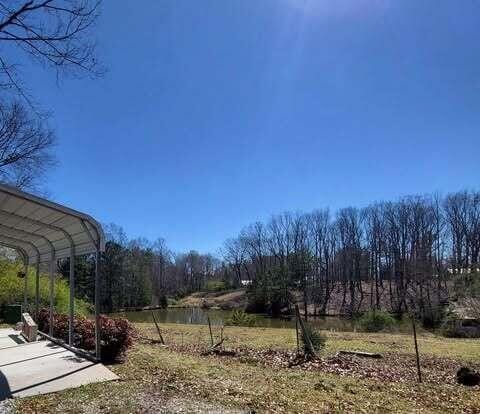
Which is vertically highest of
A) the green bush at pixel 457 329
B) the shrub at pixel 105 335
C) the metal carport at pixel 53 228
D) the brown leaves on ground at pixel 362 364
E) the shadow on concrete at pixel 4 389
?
the metal carport at pixel 53 228

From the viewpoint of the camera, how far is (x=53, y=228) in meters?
10.2

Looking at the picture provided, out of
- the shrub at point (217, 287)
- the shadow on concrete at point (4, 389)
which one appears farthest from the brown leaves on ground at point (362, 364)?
the shrub at point (217, 287)

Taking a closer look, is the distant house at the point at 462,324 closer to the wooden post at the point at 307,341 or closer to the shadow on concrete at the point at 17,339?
the wooden post at the point at 307,341

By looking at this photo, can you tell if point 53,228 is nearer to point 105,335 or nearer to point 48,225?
point 48,225

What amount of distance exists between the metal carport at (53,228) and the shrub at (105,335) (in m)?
0.19

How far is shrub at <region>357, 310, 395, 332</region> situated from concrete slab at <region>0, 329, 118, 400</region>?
66.5 ft

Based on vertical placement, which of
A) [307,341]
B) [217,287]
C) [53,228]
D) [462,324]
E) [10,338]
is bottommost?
[217,287]

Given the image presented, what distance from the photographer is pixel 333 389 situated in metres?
7.37

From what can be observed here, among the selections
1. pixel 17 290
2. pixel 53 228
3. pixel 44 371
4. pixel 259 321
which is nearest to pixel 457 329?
pixel 259 321

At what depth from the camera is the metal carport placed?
8719 millimetres

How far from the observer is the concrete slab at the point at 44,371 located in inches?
280

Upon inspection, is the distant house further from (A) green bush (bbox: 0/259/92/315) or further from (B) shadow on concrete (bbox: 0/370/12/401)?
(B) shadow on concrete (bbox: 0/370/12/401)

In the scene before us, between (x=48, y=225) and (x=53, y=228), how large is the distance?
16 centimetres

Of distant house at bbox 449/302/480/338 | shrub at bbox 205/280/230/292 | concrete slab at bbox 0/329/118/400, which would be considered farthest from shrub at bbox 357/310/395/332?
shrub at bbox 205/280/230/292
